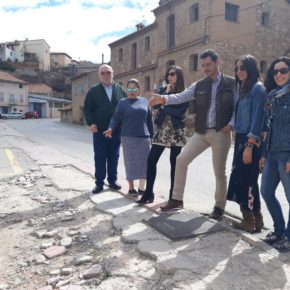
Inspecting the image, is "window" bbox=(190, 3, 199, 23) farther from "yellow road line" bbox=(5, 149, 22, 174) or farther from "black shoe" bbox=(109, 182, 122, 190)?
"black shoe" bbox=(109, 182, 122, 190)

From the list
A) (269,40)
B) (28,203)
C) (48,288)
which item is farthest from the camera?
(269,40)

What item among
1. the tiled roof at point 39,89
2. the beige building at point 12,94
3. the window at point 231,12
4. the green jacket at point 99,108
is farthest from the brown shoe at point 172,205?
the tiled roof at point 39,89

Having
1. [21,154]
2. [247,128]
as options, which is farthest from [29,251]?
[21,154]

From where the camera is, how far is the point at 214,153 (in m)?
4.06

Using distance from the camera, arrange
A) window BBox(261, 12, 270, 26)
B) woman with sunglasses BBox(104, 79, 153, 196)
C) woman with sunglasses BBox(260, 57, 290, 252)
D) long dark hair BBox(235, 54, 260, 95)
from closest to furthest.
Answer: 1. woman with sunglasses BBox(260, 57, 290, 252)
2. long dark hair BBox(235, 54, 260, 95)
3. woman with sunglasses BBox(104, 79, 153, 196)
4. window BBox(261, 12, 270, 26)

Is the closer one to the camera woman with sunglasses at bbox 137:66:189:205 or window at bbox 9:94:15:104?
woman with sunglasses at bbox 137:66:189:205

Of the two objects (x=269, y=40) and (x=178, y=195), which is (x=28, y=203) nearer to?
(x=178, y=195)

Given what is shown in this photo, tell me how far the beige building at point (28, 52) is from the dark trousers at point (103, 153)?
7986cm

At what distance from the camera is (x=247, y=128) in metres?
3.59

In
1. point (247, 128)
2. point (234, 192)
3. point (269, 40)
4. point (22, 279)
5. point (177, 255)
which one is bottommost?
point (22, 279)

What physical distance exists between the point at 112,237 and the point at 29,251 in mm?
872

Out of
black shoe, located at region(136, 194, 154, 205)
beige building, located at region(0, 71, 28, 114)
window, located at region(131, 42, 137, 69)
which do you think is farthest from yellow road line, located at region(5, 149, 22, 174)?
beige building, located at region(0, 71, 28, 114)

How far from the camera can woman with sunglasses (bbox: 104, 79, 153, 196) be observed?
5.05 m

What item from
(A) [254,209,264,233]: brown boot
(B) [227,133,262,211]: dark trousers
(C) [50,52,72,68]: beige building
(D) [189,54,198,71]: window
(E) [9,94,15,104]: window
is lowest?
(A) [254,209,264,233]: brown boot
